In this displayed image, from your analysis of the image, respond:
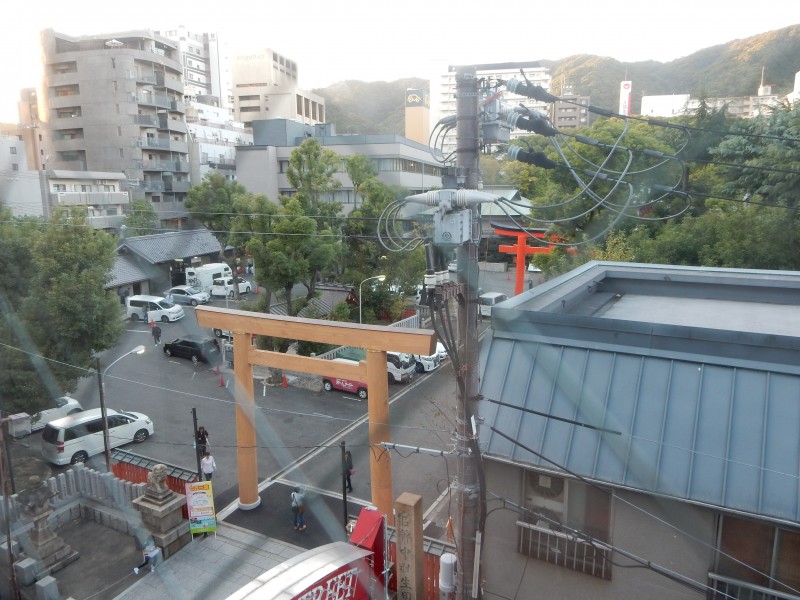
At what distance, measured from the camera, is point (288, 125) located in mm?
29594

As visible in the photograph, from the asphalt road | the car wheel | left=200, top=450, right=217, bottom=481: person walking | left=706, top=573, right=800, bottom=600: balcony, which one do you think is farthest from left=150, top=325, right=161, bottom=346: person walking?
left=706, top=573, right=800, bottom=600: balcony

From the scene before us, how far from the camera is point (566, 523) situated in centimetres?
420

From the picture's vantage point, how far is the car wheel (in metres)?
10.4

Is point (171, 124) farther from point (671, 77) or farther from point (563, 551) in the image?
point (671, 77)

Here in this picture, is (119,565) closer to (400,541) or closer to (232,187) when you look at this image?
(400,541)

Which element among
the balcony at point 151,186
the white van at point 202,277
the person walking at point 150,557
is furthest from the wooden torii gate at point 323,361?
the balcony at point 151,186

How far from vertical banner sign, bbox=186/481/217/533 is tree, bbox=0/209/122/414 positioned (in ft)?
11.8

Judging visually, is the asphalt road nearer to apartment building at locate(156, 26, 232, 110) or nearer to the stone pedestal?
the stone pedestal

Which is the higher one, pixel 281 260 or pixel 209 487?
pixel 281 260

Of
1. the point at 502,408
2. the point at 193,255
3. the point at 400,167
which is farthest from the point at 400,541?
the point at 193,255

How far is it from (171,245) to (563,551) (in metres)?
24.9

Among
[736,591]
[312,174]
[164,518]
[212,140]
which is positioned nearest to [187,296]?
[312,174]

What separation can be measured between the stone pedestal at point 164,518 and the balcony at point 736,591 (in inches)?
254

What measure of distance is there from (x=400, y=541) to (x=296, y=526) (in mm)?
3831
